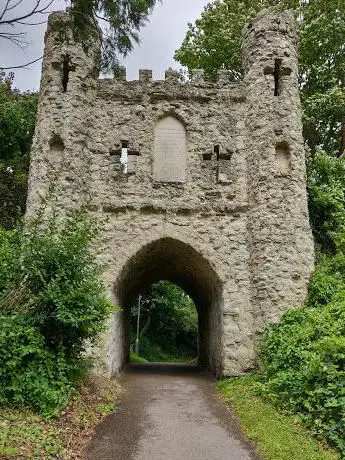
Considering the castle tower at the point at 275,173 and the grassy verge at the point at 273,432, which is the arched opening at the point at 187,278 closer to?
the castle tower at the point at 275,173

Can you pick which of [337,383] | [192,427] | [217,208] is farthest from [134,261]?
[337,383]

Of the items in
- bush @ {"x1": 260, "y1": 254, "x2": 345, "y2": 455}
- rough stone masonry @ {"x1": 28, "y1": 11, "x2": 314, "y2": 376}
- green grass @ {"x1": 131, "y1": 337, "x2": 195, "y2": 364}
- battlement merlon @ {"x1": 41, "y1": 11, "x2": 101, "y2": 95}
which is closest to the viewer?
bush @ {"x1": 260, "y1": 254, "x2": 345, "y2": 455}

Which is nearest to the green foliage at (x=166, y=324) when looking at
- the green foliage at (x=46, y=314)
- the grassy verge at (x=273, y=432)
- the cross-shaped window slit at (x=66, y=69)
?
the cross-shaped window slit at (x=66, y=69)

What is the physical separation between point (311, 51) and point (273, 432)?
48.1 feet

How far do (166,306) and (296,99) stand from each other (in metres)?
16.1

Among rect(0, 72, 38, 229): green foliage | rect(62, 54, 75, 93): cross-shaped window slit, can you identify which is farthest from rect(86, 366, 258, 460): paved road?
rect(62, 54, 75, 93): cross-shaped window slit

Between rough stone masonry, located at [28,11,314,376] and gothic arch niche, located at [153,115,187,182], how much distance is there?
0.03 meters

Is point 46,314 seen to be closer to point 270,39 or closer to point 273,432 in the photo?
point 273,432

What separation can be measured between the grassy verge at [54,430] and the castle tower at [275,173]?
434 cm

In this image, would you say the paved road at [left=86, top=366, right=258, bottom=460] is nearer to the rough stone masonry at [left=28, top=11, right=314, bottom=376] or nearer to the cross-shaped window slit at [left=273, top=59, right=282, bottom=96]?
the rough stone masonry at [left=28, top=11, right=314, bottom=376]

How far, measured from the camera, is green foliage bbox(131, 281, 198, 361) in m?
25.7

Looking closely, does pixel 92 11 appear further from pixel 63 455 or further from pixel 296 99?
pixel 296 99

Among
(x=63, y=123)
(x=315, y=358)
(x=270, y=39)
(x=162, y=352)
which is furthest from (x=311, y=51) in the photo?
(x=162, y=352)

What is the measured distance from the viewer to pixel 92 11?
595 cm
